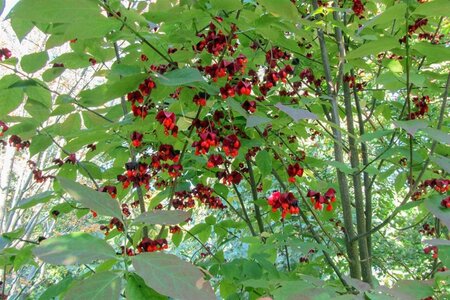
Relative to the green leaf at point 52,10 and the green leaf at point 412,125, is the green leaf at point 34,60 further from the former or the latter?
the green leaf at point 412,125

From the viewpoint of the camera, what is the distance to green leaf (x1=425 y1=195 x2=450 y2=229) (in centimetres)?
105

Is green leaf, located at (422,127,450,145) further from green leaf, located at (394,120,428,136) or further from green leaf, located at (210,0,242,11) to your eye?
green leaf, located at (210,0,242,11)

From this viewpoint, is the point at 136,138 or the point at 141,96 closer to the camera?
the point at 141,96

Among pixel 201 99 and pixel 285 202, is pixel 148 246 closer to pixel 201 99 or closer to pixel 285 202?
pixel 201 99

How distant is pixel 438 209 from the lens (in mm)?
1130

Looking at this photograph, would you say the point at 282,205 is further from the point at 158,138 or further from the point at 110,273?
the point at 110,273

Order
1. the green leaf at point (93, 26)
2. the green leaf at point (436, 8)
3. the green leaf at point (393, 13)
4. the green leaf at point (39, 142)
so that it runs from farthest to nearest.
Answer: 1. the green leaf at point (39, 142)
2. the green leaf at point (393, 13)
3. the green leaf at point (436, 8)
4. the green leaf at point (93, 26)

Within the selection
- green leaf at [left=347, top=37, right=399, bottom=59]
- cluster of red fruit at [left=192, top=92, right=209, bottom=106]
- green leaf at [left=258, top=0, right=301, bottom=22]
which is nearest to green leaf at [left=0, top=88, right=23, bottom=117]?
cluster of red fruit at [left=192, top=92, right=209, bottom=106]

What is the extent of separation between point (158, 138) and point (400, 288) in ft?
3.09

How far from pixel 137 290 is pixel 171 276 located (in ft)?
0.41

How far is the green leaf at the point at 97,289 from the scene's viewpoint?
1.97 feet

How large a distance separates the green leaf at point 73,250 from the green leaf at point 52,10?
1.54ft

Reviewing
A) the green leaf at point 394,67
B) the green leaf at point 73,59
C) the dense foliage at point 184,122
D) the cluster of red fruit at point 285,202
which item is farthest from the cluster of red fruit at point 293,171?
the green leaf at point 73,59

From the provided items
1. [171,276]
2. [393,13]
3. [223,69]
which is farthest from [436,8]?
[171,276]
